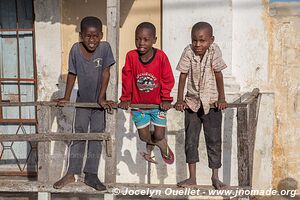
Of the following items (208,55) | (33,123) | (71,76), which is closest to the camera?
(208,55)

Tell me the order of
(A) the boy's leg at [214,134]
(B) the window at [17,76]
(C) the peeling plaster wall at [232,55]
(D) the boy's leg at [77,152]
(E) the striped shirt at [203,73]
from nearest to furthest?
1. (E) the striped shirt at [203,73]
2. (A) the boy's leg at [214,134]
3. (D) the boy's leg at [77,152]
4. (C) the peeling plaster wall at [232,55]
5. (B) the window at [17,76]

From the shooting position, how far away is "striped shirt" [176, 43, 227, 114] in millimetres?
4332

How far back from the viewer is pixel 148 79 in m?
4.52

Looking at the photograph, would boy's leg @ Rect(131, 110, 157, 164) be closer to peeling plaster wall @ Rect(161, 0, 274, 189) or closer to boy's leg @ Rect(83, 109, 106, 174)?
boy's leg @ Rect(83, 109, 106, 174)

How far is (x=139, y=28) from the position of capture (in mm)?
4387

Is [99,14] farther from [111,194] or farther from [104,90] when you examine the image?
[111,194]

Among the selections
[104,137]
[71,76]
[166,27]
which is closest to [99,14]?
[166,27]

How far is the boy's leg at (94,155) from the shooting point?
14.8ft

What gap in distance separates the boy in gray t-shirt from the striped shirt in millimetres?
738

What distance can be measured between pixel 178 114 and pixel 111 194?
1.55 meters

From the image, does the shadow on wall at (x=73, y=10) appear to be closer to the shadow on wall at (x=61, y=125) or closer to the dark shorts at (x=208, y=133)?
the shadow on wall at (x=61, y=125)

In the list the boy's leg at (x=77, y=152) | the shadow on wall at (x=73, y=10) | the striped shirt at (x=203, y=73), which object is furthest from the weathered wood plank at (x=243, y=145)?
the shadow on wall at (x=73, y=10)

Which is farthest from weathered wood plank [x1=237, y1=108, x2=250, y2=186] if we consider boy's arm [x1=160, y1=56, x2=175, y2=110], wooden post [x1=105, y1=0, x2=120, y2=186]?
wooden post [x1=105, y1=0, x2=120, y2=186]

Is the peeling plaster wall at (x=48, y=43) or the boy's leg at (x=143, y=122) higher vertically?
the peeling plaster wall at (x=48, y=43)
